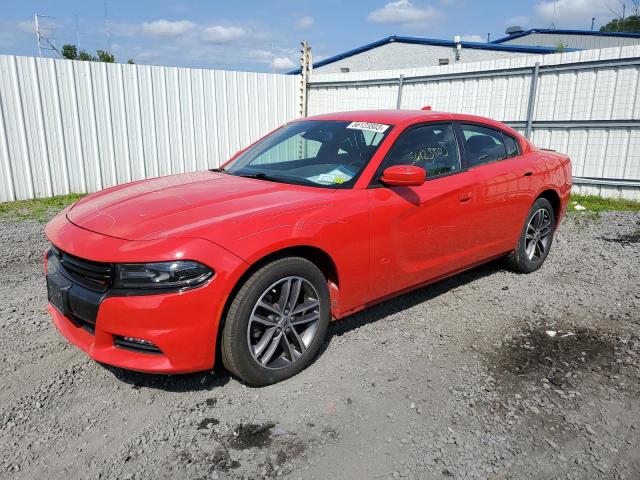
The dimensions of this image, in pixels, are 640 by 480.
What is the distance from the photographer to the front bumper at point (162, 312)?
2510 millimetres

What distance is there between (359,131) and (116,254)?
6.73ft

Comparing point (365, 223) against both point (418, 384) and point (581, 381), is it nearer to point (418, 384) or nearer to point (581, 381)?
point (418, 384)

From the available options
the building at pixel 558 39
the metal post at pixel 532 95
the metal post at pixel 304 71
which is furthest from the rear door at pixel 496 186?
the building at pixel 558 39

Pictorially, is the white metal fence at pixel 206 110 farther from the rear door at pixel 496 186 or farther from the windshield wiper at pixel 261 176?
the windshield wiper at pixel 261 176

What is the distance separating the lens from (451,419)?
8.83ft

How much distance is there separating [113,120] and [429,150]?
713cm

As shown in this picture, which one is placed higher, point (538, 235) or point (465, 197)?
point (465, 197)

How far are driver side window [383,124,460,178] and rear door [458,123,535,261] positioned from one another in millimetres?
171

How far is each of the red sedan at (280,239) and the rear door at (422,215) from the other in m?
0.01

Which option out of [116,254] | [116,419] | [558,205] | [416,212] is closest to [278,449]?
[116,419]

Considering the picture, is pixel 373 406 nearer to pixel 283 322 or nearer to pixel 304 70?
pixel 283 322

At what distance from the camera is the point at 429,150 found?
12.6 feet

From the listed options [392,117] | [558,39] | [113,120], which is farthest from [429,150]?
[558,39]

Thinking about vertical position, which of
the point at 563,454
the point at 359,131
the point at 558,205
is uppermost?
the point at 359,131
